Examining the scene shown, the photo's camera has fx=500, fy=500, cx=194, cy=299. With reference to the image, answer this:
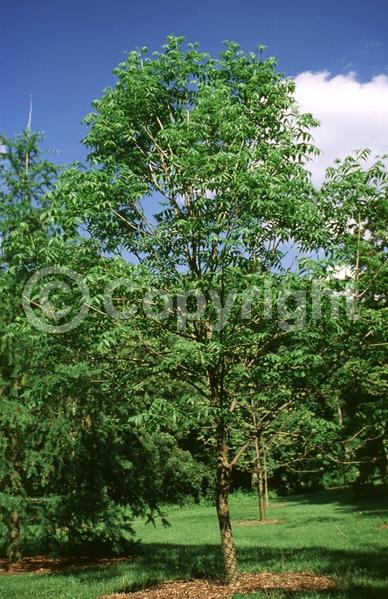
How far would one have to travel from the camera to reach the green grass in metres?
8.94

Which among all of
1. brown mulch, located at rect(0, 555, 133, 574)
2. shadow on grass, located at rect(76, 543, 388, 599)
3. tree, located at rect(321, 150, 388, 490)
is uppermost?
tree, located at rect(321, 150, 388, 490)

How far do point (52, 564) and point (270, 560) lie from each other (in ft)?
21.1

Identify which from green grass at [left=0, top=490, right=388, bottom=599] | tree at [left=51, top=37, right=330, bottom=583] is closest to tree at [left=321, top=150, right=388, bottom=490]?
tree at [left=51, top=37, right=330, bottom=583]

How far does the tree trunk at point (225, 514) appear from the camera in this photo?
8680 millimetres

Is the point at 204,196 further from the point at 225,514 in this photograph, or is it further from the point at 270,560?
the point at 270,560

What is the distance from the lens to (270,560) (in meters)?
11.5

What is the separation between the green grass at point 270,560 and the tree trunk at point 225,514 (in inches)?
43.8

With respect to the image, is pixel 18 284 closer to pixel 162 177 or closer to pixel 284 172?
pixel 162 177

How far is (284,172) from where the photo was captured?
8438 millimetres

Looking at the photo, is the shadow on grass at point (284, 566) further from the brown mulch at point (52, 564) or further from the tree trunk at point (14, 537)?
the tree trunk at point (14, 537)

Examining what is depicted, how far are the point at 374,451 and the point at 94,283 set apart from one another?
22.6 metres

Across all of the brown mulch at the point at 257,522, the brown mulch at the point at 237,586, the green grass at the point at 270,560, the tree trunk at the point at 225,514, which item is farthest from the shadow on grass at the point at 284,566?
the brown mulch at the point at 257,522

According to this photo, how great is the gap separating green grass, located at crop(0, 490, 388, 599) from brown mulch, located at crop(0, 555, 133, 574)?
0.79m

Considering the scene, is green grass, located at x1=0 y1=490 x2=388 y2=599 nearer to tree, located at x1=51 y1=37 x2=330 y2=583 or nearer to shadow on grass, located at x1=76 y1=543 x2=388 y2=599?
shadow on grass, located at x1=76 y1=543 x2=388 y2=599
